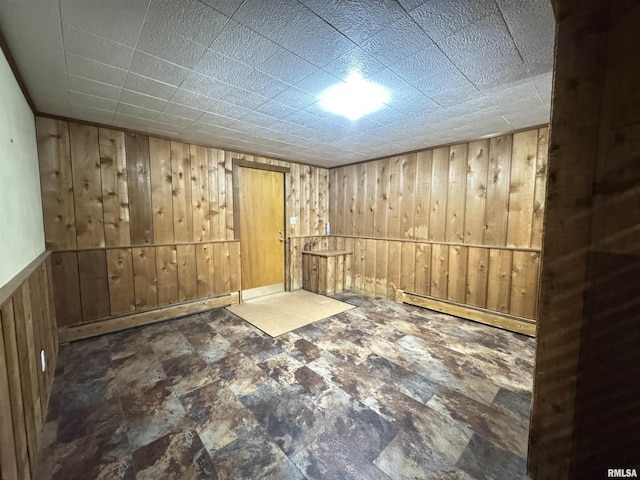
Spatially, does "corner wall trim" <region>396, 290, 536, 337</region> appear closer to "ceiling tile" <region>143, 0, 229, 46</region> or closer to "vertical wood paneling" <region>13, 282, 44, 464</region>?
"ceiling tile" <region>143, 0, 229, 46</region>

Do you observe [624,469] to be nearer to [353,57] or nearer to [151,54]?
[353,57]

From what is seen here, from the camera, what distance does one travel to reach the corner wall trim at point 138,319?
2760mm

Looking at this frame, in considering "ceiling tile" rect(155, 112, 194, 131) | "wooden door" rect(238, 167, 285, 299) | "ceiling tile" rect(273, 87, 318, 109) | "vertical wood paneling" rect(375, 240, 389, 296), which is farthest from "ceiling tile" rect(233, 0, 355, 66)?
"vertical wood paneling" rect(375, 240, 389, 296)

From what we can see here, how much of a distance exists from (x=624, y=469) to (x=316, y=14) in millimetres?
2025

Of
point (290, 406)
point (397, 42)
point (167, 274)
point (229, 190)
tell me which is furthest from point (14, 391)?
point (229, 190)

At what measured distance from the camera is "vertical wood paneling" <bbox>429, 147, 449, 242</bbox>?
3.65 m

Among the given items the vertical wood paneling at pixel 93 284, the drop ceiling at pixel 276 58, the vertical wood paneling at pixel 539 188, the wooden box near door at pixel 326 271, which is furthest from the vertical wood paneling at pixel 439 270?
the vertical wood paneling at pixel 93 284

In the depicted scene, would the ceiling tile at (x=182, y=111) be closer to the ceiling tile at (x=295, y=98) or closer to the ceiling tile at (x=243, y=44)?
the ceiling tile at (x=295, y=98)

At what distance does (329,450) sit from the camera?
149 centimetres

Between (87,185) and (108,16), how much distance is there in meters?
2.17

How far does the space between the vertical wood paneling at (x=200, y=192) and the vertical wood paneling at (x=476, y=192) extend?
3.64 meters

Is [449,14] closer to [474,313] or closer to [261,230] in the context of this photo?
[474,313]

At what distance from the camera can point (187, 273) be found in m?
3.58

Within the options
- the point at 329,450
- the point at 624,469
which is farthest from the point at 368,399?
the point at 624,469
